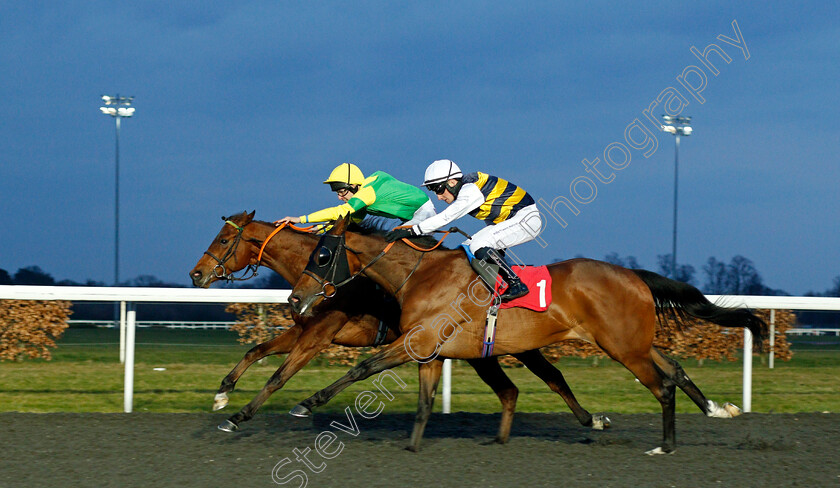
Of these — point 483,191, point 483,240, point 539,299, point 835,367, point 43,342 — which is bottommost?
point 835,367

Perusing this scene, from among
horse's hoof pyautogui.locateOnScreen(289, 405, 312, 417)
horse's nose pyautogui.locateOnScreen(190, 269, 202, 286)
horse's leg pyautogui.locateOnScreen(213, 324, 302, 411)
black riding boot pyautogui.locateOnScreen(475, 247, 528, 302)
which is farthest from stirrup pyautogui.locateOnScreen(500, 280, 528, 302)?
horse's nose pyautogui.locateOnScreen(190, 269, 202, 286)

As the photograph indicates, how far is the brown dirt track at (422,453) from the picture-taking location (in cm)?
360

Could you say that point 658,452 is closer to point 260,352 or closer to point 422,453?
point 422,453

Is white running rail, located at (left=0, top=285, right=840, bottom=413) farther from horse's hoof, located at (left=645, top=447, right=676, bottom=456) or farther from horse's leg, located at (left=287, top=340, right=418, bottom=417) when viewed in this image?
horse's leg, located at (left=287, top=340, right=418, bottom=417)

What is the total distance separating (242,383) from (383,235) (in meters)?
3.40

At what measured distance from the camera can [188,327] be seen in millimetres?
9734

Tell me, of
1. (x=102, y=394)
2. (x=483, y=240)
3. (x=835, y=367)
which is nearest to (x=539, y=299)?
(x=483, y=240)

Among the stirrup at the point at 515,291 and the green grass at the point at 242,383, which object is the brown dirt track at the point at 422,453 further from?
the green grass at the point at 242,383

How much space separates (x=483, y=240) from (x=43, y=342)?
4134 millimetres

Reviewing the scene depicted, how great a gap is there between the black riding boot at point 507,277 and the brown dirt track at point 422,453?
910 mm

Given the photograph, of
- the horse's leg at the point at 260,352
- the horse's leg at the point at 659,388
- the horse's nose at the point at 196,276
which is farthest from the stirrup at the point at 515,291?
the horse's nose at the point at 196,276

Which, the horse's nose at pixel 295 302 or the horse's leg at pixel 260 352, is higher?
the horse's nose at pixel 295 302

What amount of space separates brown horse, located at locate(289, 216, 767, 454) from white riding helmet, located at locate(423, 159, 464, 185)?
444 mm

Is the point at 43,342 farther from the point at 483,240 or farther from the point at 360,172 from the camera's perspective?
the point at 483,240
